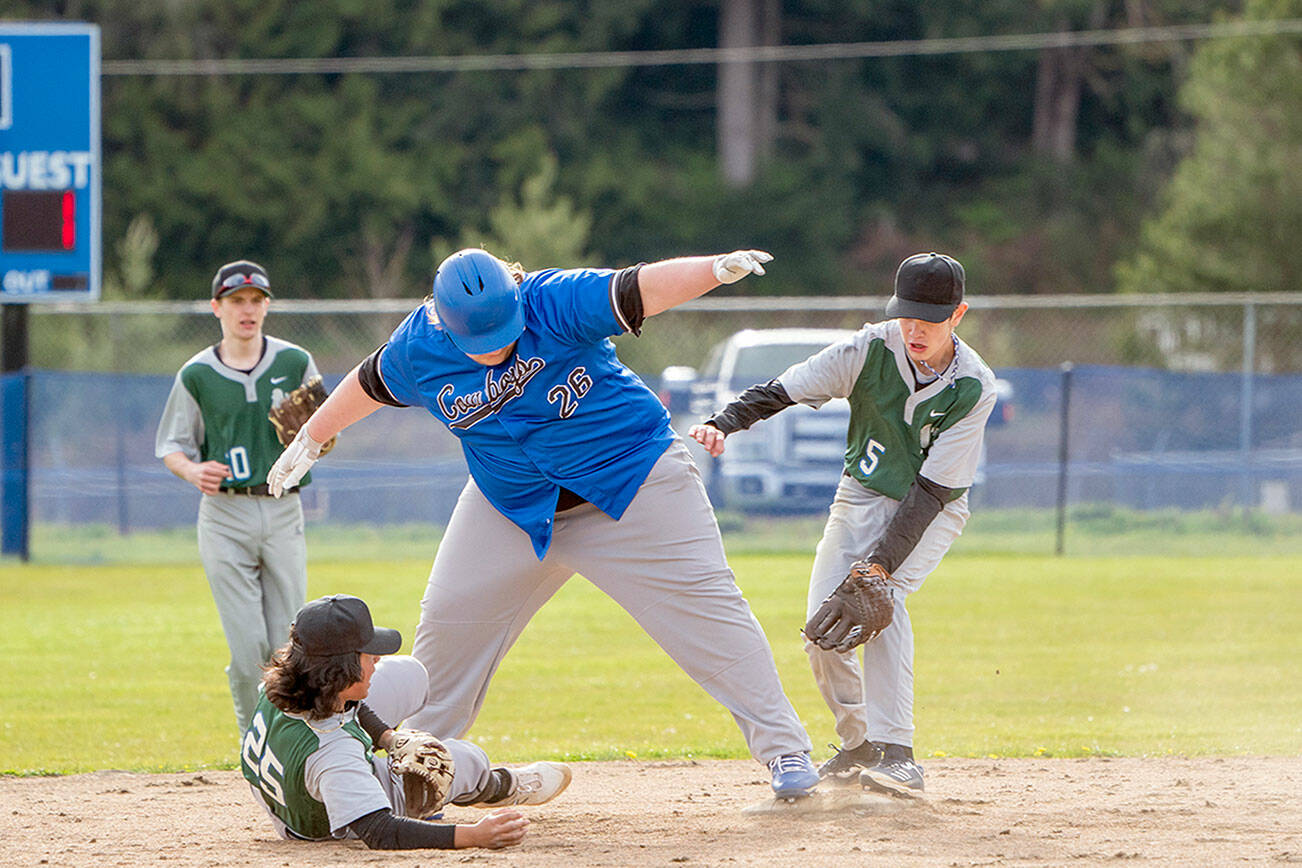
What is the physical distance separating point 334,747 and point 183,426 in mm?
2616

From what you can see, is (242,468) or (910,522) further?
(242,468)

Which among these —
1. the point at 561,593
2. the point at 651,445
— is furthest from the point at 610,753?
the point at 561,593

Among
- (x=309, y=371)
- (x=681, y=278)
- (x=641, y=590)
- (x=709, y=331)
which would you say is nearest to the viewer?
(x=681, y=278)

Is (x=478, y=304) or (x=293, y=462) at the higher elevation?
(x=478, y=304)

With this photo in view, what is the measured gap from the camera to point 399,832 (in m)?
4.44

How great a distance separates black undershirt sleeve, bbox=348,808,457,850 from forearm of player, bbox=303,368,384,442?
141 cm

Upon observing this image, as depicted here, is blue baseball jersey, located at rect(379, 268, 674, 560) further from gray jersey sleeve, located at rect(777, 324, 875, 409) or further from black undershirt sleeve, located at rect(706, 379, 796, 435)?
gray jersey sleeve, located at rect(777, 324, 875, 409)

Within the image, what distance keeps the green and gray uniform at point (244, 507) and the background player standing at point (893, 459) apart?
2.20m

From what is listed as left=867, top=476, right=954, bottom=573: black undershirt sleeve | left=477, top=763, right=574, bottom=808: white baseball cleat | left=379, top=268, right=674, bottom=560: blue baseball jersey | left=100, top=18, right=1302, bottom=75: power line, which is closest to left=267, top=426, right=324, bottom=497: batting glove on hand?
left=379, top=268, right=674, bottom=560: blue baseball jersey

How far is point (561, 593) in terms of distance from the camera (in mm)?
13297

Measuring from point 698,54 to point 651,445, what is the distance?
33664 millimetres

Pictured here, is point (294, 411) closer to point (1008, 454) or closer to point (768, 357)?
point (768, 357)

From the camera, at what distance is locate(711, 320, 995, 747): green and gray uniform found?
5477mm

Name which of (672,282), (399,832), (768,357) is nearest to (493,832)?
(399,832)
